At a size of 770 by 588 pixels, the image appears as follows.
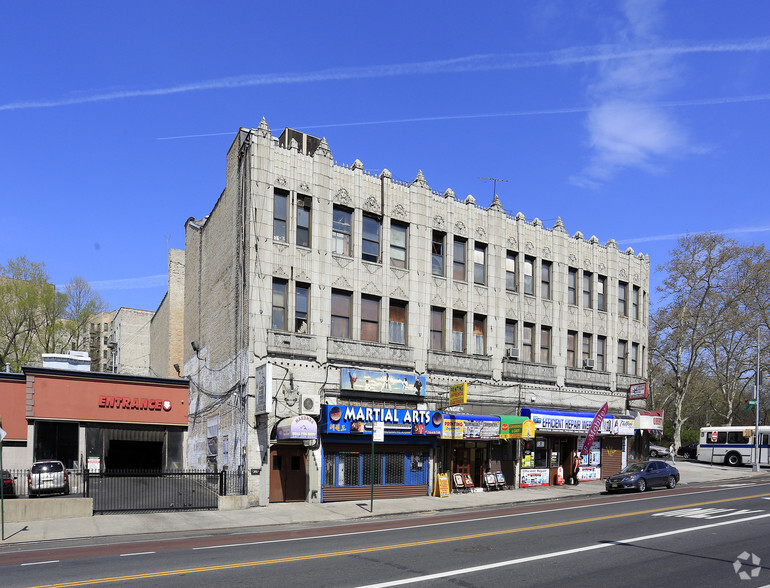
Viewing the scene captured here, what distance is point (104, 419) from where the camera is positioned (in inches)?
1415

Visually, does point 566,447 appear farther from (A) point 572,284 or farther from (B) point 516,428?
(A) point 572,284

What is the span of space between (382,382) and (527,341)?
10.7m

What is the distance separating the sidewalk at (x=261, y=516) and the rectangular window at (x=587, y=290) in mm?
11310

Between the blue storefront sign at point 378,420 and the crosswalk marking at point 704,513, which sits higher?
the blue storefront sign at point 378,420

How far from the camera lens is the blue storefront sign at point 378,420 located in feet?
95.7

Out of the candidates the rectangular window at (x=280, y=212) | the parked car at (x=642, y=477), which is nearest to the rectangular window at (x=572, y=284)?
the parked car at (x=642, y=477)

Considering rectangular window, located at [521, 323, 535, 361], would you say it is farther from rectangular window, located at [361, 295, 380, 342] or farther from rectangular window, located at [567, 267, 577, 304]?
rectangular window, located at [361, 295, 380, 342]

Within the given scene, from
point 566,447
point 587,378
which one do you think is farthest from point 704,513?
point 587,378

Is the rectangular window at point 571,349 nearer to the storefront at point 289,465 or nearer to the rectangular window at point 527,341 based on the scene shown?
the rectangular window at point 527,341

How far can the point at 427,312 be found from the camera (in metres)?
34.2

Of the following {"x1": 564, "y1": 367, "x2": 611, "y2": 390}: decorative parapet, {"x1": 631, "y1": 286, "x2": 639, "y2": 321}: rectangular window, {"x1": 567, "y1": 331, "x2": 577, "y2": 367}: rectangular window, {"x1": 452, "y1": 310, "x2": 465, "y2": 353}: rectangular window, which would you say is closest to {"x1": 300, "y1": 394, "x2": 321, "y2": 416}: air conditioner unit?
{"x1": 452, "y1": 310, "x2": 465, "y2": 353}: rectangular window

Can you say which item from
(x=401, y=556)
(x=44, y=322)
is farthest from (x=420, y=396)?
(x=44, y=322)

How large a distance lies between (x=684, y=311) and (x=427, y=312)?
34.3 meters

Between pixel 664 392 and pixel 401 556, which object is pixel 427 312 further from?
pixel 664 392
